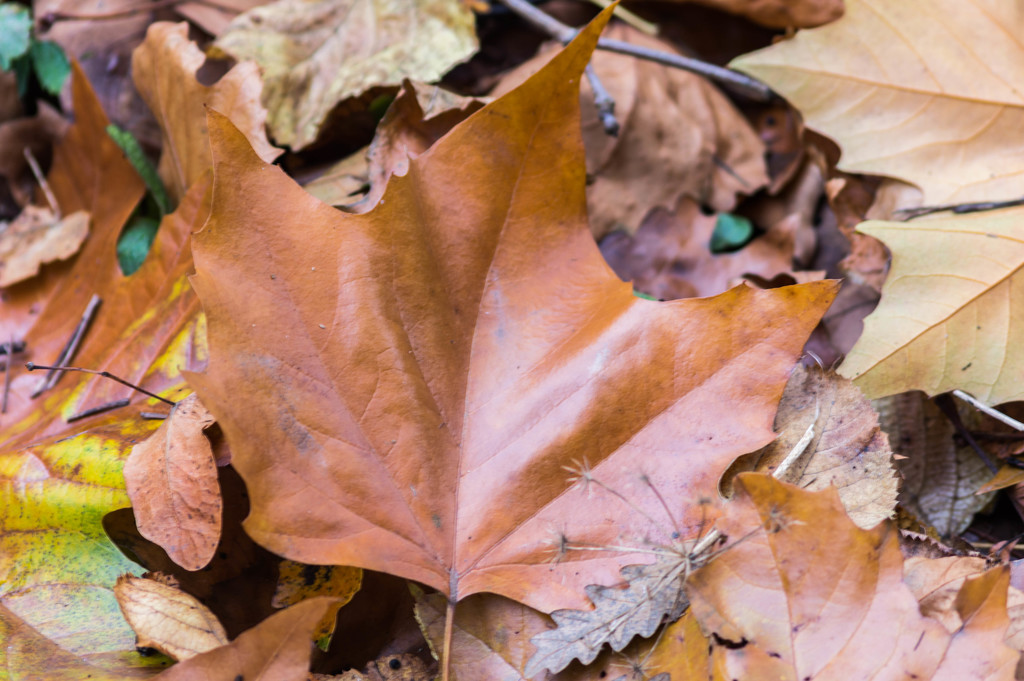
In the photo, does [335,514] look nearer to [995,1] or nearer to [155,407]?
[155,407]

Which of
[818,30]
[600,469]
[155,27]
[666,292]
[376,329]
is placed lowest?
[666,292]

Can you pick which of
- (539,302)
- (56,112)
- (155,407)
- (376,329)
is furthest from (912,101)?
(56,112)

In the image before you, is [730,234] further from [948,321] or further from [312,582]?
[312,582]

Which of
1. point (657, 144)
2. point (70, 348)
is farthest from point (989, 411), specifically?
point (70, 348)

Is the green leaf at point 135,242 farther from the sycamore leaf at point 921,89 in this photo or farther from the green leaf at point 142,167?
the sycamore leaf at point 921,89

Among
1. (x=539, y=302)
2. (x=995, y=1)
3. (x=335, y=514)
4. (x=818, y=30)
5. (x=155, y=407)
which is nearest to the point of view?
(x=335, y=514)

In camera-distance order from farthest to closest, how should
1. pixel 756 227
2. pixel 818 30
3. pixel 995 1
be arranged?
pixel 756 227, pixel 818 30, pixel 995 1
